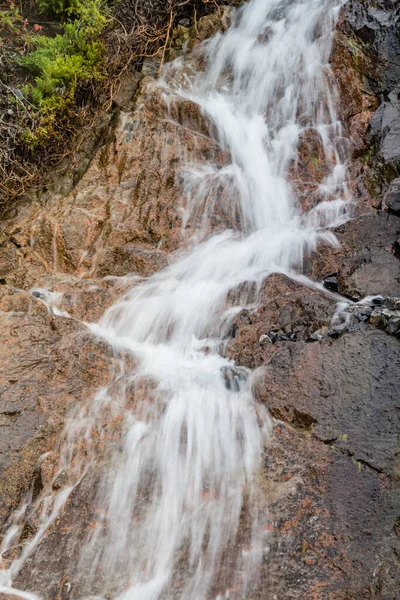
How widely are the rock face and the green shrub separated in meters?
0.70

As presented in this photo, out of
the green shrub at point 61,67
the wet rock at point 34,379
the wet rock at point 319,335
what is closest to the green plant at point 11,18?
the green shrub at point 61,67

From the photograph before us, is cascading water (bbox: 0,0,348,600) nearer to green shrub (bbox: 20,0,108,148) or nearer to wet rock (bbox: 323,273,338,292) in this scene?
wet rock (bbox: 323,273,338,292)

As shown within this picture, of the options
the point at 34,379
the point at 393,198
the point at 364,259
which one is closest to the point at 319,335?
the point at 364,259

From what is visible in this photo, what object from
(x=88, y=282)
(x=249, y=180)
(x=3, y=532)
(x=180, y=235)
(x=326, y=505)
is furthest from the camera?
(x=249, y=180)

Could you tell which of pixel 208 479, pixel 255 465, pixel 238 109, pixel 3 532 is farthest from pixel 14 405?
pixel 238 109

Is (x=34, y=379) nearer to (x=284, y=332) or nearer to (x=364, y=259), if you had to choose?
(x=284, y=332)

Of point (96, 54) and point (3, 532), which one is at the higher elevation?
point (96, 54)

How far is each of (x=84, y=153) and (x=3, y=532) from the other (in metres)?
4.95

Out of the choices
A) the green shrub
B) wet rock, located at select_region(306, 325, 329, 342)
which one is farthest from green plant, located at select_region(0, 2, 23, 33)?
wet rock, located at select_region(306, 325, 329, 342)

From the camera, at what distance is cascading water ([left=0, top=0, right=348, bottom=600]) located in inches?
123

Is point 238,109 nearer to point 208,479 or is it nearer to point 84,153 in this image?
point 84,153

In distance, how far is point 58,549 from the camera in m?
3.21

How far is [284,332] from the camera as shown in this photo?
14.2 feet

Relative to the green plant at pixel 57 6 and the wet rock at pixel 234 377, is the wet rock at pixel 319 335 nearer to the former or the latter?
the wet rock at pixel 234 377
